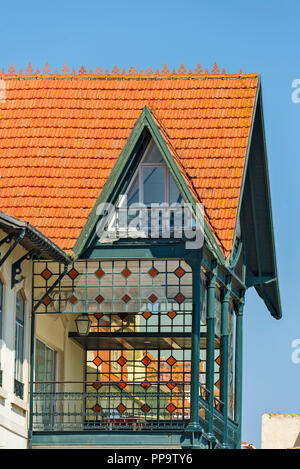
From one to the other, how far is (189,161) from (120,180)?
250 cm

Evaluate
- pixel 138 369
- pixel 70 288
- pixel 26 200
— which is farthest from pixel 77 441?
pixel 138 369

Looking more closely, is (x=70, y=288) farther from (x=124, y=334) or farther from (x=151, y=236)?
(x=124, y=334)

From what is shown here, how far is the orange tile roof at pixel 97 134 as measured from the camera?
30.3 meters

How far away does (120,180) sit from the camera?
29.4m

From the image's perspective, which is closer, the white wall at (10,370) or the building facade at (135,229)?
the white wall at (10,370)

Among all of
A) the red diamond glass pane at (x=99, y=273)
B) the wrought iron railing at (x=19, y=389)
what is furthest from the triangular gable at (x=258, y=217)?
the wrought iron railing at (x=19, y=389)

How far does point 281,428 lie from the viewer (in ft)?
170

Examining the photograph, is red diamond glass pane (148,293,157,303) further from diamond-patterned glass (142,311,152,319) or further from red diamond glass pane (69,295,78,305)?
diamond-patterned glass (142,311,152,319)

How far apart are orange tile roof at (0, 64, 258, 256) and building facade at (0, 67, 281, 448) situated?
0.11 ft

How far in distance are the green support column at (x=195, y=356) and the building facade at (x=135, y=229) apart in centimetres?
3

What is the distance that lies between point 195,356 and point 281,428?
23.8 metres

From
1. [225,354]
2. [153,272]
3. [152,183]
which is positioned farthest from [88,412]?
[152,183]

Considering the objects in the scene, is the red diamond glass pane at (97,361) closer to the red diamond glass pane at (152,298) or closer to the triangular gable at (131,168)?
the red diamond glass pane at (152,298)

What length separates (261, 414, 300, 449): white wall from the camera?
5091cm
